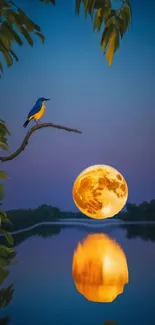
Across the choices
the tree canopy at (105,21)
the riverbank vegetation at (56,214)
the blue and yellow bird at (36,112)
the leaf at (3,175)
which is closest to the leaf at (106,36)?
the tree canopy at (105,21)

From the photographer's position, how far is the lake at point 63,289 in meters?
1.49

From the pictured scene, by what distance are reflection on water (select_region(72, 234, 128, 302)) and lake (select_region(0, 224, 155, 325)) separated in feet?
0.13

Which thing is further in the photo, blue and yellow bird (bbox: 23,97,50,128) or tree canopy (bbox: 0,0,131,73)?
blue and yellow bird (bbox: 23,97,50,128)

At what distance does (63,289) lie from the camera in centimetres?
193

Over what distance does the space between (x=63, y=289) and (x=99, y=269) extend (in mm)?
386

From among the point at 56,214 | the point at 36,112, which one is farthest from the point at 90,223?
the point at 36,112

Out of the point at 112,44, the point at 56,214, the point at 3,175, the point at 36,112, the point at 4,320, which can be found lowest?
the point at 4,320

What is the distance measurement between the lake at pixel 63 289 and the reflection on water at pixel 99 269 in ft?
0.13

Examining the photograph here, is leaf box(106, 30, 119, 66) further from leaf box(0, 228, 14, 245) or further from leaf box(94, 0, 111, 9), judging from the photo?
leaf box(0, 228, 14, 245)

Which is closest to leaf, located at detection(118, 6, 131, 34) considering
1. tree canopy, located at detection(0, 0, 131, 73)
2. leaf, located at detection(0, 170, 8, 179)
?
tree canopy, located at detection(0, 0, 131, 73)

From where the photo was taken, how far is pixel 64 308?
5.35 feet

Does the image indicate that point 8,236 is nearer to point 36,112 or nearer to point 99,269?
point 99,269

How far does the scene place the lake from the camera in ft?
4.87

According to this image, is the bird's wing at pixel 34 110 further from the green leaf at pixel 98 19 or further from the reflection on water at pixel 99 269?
the green leaf at pixel 98 19
